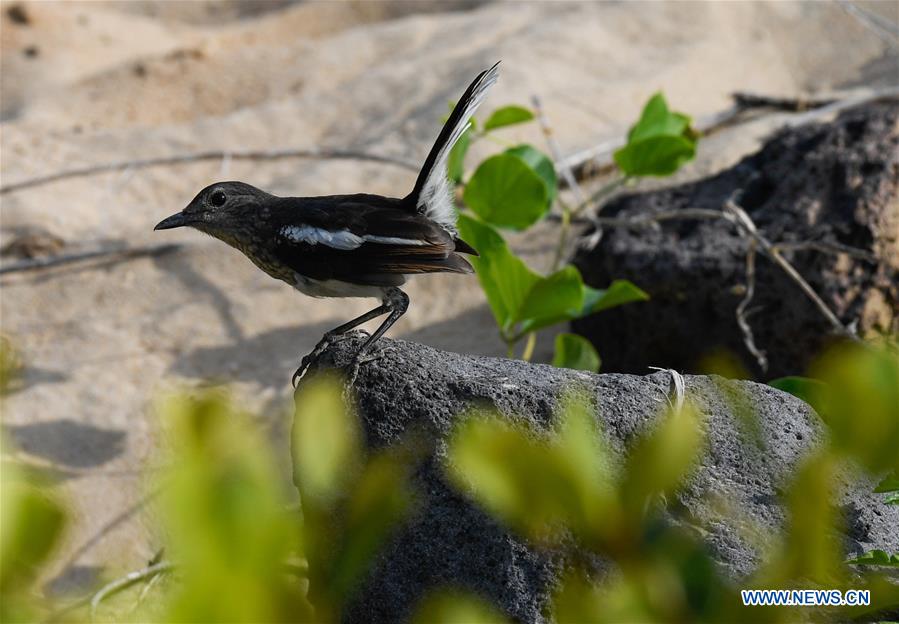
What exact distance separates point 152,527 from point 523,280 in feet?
5.72

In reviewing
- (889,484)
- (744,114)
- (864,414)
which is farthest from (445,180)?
(744,114)

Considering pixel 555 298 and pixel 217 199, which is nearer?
pixel 217 199

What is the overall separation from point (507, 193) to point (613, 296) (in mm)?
730

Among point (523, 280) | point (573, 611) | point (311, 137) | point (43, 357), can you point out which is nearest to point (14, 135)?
point (311, 137)

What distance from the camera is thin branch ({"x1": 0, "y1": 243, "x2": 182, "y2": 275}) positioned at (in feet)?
Answer: 18.4

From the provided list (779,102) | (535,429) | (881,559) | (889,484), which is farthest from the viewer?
(779,102)

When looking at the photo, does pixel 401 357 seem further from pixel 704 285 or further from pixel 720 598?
pixel 704 285

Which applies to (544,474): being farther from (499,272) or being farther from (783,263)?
(783,263)

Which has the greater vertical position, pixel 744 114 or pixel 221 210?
pixel 221 210

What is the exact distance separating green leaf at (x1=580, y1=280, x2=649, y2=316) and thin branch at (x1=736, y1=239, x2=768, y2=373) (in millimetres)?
458

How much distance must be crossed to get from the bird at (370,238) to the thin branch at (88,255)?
2.55 meters

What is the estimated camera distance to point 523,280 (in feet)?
13.8

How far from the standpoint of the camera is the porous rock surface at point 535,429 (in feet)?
7.98

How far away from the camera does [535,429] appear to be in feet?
8.46
